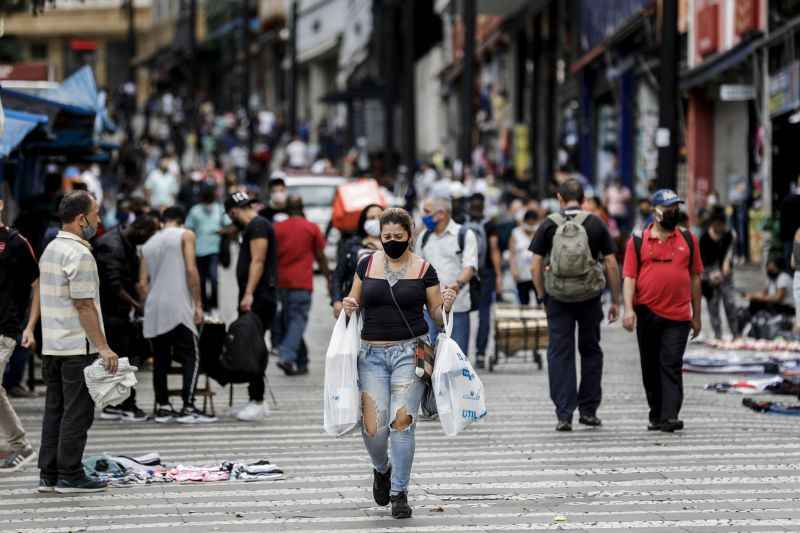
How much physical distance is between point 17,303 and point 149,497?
6.42 ft

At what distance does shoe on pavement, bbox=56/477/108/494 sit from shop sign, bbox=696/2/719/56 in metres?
22.0

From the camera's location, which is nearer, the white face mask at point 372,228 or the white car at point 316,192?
the white face mask at point 372,228

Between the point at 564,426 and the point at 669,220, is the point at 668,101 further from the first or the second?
the point at 564,426

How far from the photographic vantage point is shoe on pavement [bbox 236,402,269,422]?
13894 millimetres

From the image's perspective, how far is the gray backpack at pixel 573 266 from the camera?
1273 centimetres

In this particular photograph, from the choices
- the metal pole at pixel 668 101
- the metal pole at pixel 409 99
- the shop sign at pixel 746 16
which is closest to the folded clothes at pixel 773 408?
the metal pole at pixel 668 101

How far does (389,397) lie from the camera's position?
9.62 m

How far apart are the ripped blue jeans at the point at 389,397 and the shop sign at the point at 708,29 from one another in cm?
2226

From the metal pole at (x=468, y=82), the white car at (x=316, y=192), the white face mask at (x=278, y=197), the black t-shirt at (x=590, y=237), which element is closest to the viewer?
the black t-shirt at (x=590, y=237)

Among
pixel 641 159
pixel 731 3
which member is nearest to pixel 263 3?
pixel 641 159

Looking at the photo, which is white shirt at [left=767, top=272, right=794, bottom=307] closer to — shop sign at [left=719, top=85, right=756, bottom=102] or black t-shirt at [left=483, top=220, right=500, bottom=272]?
black t-shirt at [left=483, top=220, right=500, bottom=272]

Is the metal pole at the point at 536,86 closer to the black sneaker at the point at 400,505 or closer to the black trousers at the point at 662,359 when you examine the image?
the black trousers at the point at 662,359

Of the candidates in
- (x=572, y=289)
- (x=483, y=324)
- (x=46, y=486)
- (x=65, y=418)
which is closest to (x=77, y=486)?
(x=46, y=486)

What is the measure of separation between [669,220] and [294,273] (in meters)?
5.19
